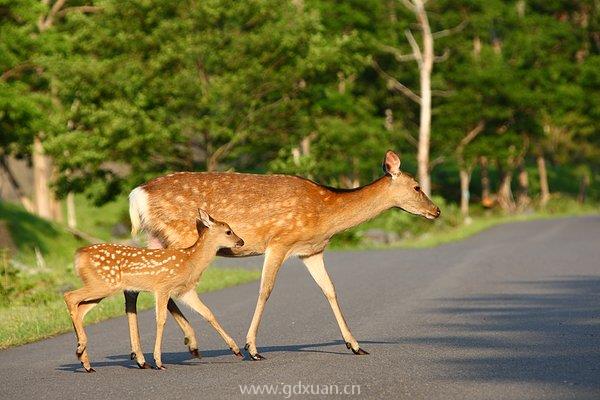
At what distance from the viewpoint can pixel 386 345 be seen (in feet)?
43.1

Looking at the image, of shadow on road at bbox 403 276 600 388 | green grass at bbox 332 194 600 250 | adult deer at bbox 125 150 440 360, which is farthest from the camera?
green grass at bbox 332 194 600 250

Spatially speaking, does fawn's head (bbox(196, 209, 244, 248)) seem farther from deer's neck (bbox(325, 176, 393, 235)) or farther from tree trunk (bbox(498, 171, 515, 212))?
tree trunk (bbox(498, 171, 515, 212))

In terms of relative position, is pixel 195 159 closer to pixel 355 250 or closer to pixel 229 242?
pixel 355 250

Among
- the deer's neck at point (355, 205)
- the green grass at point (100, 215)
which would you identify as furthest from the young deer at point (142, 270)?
the green grass at point (100, 215)

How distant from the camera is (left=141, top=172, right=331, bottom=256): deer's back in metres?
12.9

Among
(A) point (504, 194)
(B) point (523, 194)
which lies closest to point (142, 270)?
(A) point (504, 194)

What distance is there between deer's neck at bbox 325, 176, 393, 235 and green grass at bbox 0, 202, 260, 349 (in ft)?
13.4

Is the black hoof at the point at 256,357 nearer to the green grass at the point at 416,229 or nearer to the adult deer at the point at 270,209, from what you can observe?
the adult deer at the point at 270,209

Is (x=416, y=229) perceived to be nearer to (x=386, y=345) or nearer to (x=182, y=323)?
(x=386, y=345)

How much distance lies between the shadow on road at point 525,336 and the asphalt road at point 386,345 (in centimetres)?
2

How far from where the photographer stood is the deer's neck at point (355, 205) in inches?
515

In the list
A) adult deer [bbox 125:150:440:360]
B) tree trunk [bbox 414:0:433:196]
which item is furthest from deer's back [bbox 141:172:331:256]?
tree trunk [bbox 414:0:433:196]

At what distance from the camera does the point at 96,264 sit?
39.7 feet

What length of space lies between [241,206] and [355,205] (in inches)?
45.0
